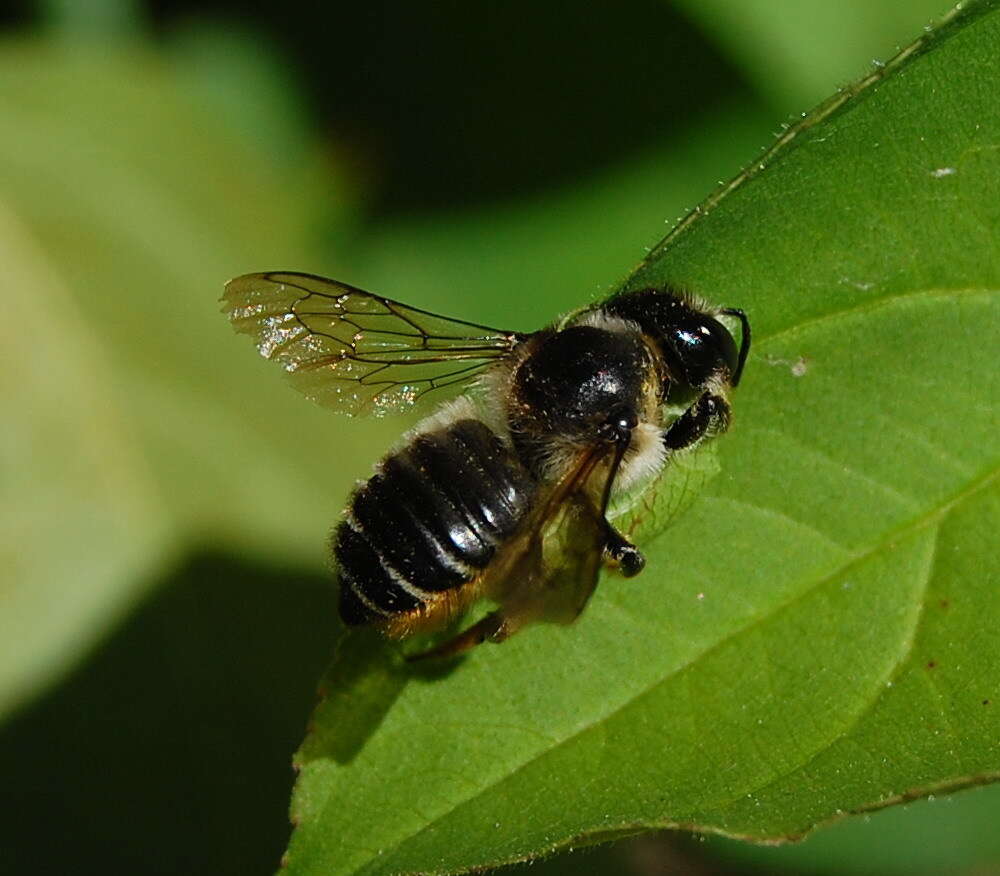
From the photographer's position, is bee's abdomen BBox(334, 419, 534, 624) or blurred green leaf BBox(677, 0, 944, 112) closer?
bee's abdomen BBox(334, 419, 534, 624)

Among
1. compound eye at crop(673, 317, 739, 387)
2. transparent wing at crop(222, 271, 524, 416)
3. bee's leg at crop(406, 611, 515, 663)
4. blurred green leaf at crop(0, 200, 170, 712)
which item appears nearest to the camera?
bee's leg at crop(406, 611, 515, 663)

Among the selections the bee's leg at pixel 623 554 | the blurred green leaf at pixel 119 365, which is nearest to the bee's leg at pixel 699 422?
the bee's leg at pixel 623 554

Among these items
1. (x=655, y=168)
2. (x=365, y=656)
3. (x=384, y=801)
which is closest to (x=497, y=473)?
(x=365, y=656)

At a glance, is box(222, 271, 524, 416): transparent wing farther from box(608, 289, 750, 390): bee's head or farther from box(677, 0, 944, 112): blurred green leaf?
box(677, 0, 944, 112): blurred green leaf

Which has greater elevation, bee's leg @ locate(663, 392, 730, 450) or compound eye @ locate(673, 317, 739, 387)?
compound eye @ locate(673, 317, 739, 387)

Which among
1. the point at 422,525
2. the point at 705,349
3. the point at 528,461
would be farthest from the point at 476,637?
the point at 705,349

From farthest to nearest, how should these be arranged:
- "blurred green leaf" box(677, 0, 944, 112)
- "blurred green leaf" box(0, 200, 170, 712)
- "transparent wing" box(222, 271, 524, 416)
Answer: "blurred green leaf" box(0, 200, 170, 712) < "blurred green leaf" box(677, 0, 944, 112) < "transparent wing" box(222, 271, 524, 416)

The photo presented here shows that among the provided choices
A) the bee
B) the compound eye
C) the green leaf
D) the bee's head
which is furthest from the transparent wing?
the green leaf

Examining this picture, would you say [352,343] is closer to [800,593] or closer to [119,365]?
[800,593]
